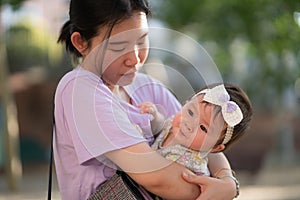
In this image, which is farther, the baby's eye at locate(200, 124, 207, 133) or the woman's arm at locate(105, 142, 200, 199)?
the baby's eye at locate(200, 124, 207, 133)

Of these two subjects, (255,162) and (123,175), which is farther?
(255,162)

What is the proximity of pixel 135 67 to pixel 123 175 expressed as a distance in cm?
33

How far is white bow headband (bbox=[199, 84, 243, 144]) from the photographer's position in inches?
94.0

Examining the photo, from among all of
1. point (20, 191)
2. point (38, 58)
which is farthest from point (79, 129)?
point (38, 58)

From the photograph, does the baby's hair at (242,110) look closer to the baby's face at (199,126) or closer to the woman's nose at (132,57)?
the baby's face at (199,126)

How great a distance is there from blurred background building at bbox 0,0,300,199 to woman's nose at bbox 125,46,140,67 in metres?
5.79

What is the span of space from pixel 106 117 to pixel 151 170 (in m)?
0.21

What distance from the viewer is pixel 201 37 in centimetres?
1448

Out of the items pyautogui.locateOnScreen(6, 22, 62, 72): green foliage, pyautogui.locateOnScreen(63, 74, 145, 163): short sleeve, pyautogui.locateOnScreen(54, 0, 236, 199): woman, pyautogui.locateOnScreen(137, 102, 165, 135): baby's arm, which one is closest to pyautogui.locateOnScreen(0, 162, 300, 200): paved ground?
pyautogui.locateOnScreen(6, 22, 62, 72): green foliage

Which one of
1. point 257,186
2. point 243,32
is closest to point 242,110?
point 257,186

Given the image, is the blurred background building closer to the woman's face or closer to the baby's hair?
the baby's hair

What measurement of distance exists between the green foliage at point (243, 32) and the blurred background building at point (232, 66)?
0.06 ft

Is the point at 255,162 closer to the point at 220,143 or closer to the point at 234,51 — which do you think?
the point at 234,51

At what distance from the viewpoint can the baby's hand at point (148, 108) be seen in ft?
8.35
